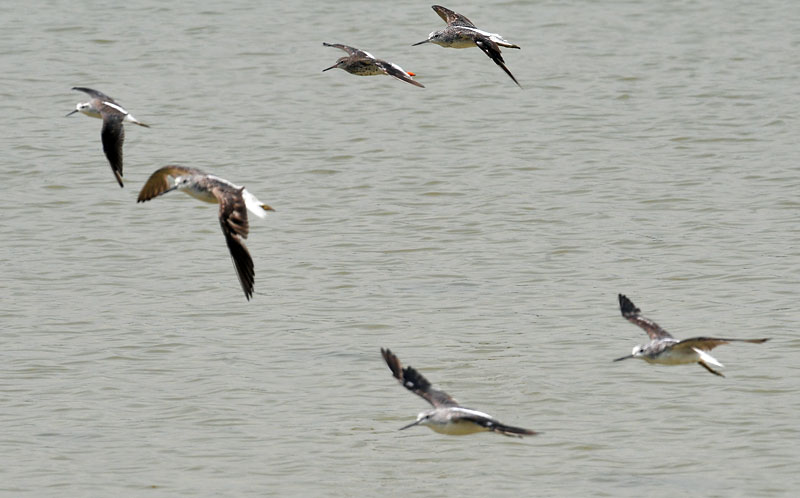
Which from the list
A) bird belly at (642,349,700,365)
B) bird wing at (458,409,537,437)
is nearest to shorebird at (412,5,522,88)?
bird belly at (642,349,700,365)

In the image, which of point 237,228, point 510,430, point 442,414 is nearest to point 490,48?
point 237,228

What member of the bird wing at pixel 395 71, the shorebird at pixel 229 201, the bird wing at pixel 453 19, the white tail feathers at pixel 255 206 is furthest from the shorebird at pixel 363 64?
the white tail feathers at pixel 255 206

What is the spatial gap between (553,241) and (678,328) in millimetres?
3517

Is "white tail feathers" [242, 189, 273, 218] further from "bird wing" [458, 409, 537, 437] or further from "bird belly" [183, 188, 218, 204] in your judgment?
"bird wing" [458, 409, 537, 437]

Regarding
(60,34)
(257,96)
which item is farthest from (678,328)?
(60,34)

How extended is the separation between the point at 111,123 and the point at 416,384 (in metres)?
4.62

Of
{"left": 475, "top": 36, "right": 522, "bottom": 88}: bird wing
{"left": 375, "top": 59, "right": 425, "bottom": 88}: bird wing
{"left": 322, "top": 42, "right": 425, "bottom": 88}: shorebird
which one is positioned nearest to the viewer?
{"left": 475, "top": 36, "right": 522, "bottom": 88}: bird wing

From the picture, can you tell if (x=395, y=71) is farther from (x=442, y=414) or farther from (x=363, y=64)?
(x=442, y=414)

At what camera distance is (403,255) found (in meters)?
17.3

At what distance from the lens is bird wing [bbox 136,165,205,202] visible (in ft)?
40.8

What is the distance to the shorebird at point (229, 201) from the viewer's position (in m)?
10.9

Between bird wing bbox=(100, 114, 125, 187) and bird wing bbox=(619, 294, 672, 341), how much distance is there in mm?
4715

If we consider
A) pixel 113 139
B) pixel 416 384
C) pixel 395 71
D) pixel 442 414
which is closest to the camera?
pixel 442 414

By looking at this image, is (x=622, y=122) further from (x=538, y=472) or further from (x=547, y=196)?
(x=538, y=472)
